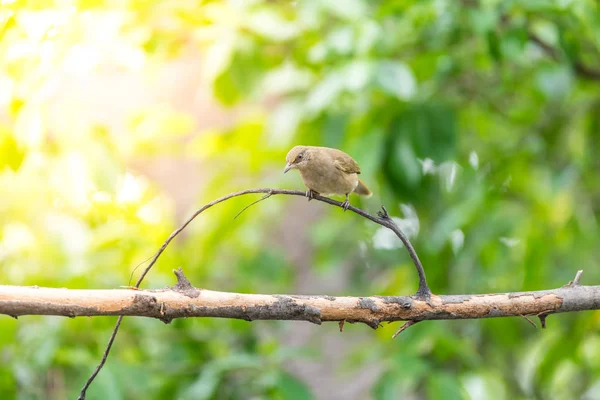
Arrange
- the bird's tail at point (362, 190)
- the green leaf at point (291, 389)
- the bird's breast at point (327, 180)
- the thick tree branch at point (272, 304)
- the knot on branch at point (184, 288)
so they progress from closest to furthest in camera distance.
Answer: the thick tree branch at point (272, 304), the knot on branch at point (184, 288), the bird's breast at point (327, 180), the green leaf at point (291, 389), the bird's tail at point (362, 190)

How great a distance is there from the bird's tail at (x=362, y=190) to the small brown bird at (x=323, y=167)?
16.5 inches

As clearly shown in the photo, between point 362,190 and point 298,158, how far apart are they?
0.62 metres

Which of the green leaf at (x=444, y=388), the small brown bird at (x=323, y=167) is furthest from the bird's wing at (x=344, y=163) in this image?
the green leaf at (x=444, y=388)

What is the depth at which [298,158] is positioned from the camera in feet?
10.2

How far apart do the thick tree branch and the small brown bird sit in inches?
45.6

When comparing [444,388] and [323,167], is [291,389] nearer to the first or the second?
[444,388]

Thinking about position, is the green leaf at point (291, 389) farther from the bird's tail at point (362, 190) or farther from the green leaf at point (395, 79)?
the green leaf at point (395, 79)

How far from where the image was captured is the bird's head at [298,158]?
308cm

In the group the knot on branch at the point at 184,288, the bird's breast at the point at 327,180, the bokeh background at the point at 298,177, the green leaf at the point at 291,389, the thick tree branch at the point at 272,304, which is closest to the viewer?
the thick tree branch at the point at 272,304

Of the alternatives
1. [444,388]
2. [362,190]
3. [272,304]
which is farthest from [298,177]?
[272,304]

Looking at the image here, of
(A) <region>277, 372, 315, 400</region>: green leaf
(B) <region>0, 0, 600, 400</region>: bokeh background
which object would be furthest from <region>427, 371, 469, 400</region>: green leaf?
(A) <region>277, 372, 315, 400</region>: green leaf

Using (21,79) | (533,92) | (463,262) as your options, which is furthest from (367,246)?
(21,79)

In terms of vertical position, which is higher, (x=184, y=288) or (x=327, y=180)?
(x=184, y=288)

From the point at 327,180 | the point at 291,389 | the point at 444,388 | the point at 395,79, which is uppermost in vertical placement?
the point at 395,79
